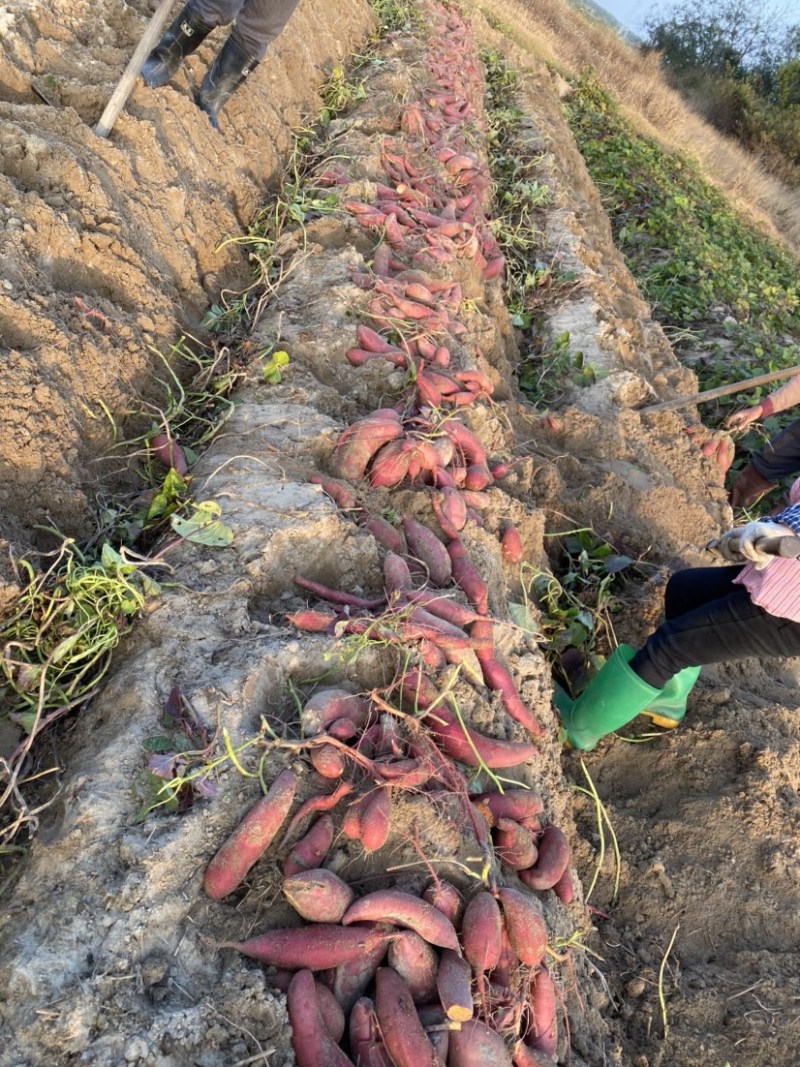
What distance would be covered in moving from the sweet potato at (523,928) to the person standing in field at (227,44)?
141 inches

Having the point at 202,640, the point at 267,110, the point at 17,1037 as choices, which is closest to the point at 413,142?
the point at 267,110

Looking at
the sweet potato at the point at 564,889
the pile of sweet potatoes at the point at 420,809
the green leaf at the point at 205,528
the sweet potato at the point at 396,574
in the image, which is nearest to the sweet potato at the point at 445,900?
the pile of sweet potatoes at the point at 420,809

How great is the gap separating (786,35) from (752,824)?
2677 cm

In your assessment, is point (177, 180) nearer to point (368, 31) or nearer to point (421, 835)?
point (421, 835)

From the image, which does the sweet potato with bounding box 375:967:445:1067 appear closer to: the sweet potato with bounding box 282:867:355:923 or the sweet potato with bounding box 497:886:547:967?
Answer: the sweet potato with bounding box 282:867:355:923

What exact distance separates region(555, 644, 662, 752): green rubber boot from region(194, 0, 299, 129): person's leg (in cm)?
316

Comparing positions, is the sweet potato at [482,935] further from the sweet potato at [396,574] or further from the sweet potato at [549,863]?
the sweet potato at [396,574]

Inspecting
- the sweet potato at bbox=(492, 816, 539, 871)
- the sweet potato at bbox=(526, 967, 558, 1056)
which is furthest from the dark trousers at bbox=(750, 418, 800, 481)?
the sweet potato at bbox=(526, 967, 558, 1056)

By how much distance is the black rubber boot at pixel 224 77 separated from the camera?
3602mm

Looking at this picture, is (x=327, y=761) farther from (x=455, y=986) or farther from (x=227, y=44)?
(x=227, y=44)

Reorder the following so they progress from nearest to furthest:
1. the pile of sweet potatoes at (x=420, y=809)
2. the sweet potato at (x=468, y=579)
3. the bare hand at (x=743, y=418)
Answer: the pile of sweet potatoes at (x=420, y=809) < the sweet potato at (x=468, y=579) < the bare hand at (x=743, y=418)

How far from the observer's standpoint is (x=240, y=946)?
1.37 metres

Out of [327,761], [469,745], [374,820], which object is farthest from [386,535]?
[374,820]

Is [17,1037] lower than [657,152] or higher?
lower
